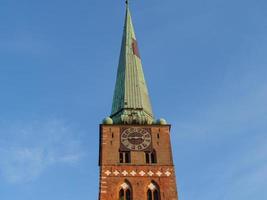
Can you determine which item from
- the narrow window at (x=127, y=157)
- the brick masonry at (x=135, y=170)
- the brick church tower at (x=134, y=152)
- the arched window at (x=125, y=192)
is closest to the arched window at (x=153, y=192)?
the brick church tower at (x=134, y=152)

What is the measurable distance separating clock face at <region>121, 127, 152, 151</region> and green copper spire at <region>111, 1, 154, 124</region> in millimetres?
1336

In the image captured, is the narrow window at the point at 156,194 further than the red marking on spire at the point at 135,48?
No

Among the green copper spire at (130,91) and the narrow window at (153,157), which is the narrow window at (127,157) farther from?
the green copper spire at (130,91)

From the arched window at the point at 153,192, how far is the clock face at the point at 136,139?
129 inches

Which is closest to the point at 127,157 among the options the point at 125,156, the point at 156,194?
the point at 125,156

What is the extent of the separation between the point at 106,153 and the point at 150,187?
14.3 feet

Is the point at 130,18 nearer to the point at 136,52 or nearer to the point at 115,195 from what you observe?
the point at 136,52

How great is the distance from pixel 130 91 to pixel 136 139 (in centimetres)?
688

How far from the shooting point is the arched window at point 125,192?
3712 cm

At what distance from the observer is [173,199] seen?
36.9 metres

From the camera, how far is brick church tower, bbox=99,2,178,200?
37344 millimetres

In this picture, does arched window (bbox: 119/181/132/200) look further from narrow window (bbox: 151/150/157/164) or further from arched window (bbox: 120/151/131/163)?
narrow window (bbox: 151/150/157/164)

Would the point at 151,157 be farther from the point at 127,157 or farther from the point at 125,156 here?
the point at 125,156

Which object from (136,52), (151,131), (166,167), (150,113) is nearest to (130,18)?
(136,52)
